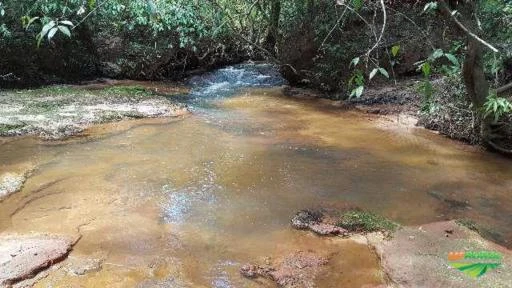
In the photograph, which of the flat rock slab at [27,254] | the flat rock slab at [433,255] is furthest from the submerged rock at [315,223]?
the flat rock slab at [27,254]

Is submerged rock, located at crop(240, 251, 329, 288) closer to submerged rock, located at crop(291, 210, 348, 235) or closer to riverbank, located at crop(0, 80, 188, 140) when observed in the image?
submerged rock, located at crop(291, 210, 348, 235)

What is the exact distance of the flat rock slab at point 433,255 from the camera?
2.81m

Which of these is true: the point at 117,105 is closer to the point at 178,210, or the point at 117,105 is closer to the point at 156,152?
the point at 156,152

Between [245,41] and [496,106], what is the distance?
5232 millimetres

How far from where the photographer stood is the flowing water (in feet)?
10.6

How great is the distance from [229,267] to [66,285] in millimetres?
978

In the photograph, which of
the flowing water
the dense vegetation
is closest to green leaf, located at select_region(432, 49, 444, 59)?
the flowing water

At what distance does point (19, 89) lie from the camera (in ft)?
28.2

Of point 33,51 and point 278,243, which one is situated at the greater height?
point 33,51

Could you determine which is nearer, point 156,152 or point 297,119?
point 156,152

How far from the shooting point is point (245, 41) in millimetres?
9336

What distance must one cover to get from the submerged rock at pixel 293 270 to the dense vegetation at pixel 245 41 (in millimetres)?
3973

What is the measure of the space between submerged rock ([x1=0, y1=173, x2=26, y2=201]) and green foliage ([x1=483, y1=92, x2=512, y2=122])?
467 cm

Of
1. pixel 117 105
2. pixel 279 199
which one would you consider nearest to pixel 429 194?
pixel 279 199
